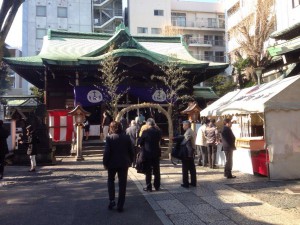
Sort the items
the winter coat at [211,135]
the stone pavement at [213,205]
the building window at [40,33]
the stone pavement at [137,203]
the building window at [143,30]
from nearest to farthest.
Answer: the stone pavement at [213,205] → the stone pavement at [137,203] → the winter coat at [211,135] → the building window at [40,33] → the building window at [143,30]

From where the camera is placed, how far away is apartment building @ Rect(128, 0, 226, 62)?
44.8 metres

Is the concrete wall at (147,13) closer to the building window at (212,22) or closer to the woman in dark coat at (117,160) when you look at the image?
the building window at (212,22)

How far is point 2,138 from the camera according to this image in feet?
31.4

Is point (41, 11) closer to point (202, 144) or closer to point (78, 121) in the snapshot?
point (78, 121)

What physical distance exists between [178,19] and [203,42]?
4.73m

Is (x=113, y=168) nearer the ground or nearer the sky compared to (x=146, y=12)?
nearer the ground

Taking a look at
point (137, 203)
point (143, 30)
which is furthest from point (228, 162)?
point (143, 30)

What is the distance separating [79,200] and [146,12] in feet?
135

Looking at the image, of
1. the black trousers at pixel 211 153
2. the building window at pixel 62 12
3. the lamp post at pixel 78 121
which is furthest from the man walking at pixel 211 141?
the building window at pixel 62 12

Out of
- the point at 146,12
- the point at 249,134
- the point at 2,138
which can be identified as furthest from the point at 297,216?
the point at 146,12

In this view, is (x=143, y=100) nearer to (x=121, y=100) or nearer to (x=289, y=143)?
(x=121, y=100)

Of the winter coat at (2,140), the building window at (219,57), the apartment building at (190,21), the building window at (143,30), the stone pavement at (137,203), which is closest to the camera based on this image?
the stone pavement at (137,203)

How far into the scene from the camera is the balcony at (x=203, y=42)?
4447cm

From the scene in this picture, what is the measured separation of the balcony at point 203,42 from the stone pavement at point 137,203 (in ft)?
119
